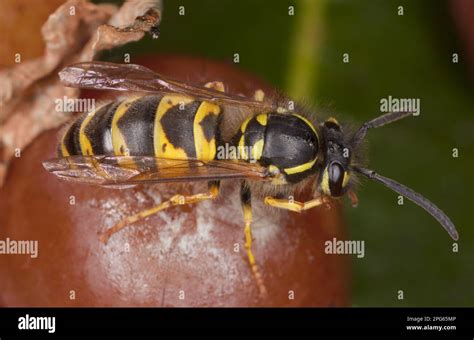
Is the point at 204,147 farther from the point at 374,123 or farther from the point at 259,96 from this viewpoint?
the point at 374,123

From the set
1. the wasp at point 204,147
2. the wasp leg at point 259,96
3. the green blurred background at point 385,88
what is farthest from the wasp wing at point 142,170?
the green blurred background at point 385,88

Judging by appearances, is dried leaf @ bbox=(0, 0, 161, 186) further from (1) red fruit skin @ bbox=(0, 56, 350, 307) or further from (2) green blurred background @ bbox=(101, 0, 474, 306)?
(2) green blurred background @ bbox=(101, 0, 474, 306)

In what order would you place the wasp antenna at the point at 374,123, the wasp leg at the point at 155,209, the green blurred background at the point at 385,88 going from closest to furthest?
the wasp leg at the point at 155,209
the wasp antenna at the point at 374,123
the green blurred background at the point at 385,88

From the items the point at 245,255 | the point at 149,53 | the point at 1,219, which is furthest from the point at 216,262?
the point at 149,53

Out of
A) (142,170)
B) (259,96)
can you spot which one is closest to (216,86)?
(259,96)

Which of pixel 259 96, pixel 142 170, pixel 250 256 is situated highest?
pixel 259 96

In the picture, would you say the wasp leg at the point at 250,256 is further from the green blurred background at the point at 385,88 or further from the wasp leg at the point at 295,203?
the green blurred background at the point at 385,88
